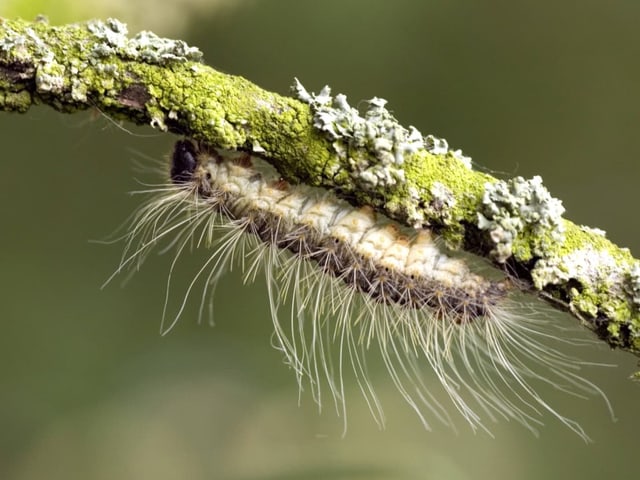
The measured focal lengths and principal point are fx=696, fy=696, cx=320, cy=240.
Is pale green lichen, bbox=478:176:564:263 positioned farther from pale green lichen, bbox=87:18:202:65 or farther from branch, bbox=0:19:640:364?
pale green lichen, bbox=87:18:202:65

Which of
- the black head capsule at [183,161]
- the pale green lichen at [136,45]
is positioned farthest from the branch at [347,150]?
the black head capsule at [183,161]

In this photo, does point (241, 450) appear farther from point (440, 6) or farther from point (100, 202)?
point (440, 6)

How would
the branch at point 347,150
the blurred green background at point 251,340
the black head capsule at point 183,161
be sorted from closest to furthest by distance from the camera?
1. the branch at point 347,150
2. the black head capsule at point 183,161
3. the blurred green background at point 251,340

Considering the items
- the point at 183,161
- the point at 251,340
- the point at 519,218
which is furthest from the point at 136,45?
the point at 251,340

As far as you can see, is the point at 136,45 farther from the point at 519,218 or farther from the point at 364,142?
the point at 519,218

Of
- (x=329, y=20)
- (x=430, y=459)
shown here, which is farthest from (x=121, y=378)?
(x=329, y=20)

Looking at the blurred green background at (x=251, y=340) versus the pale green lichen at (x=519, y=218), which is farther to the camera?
the blurred green background at (x=251, y=340)

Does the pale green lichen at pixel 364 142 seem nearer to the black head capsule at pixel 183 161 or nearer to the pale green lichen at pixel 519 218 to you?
the pale green lichen at pixel 519 218

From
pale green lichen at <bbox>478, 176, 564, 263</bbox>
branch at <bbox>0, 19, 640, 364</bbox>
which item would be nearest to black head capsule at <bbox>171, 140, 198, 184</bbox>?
branch at <bbox>0, 19, 640, 364</bbox>
